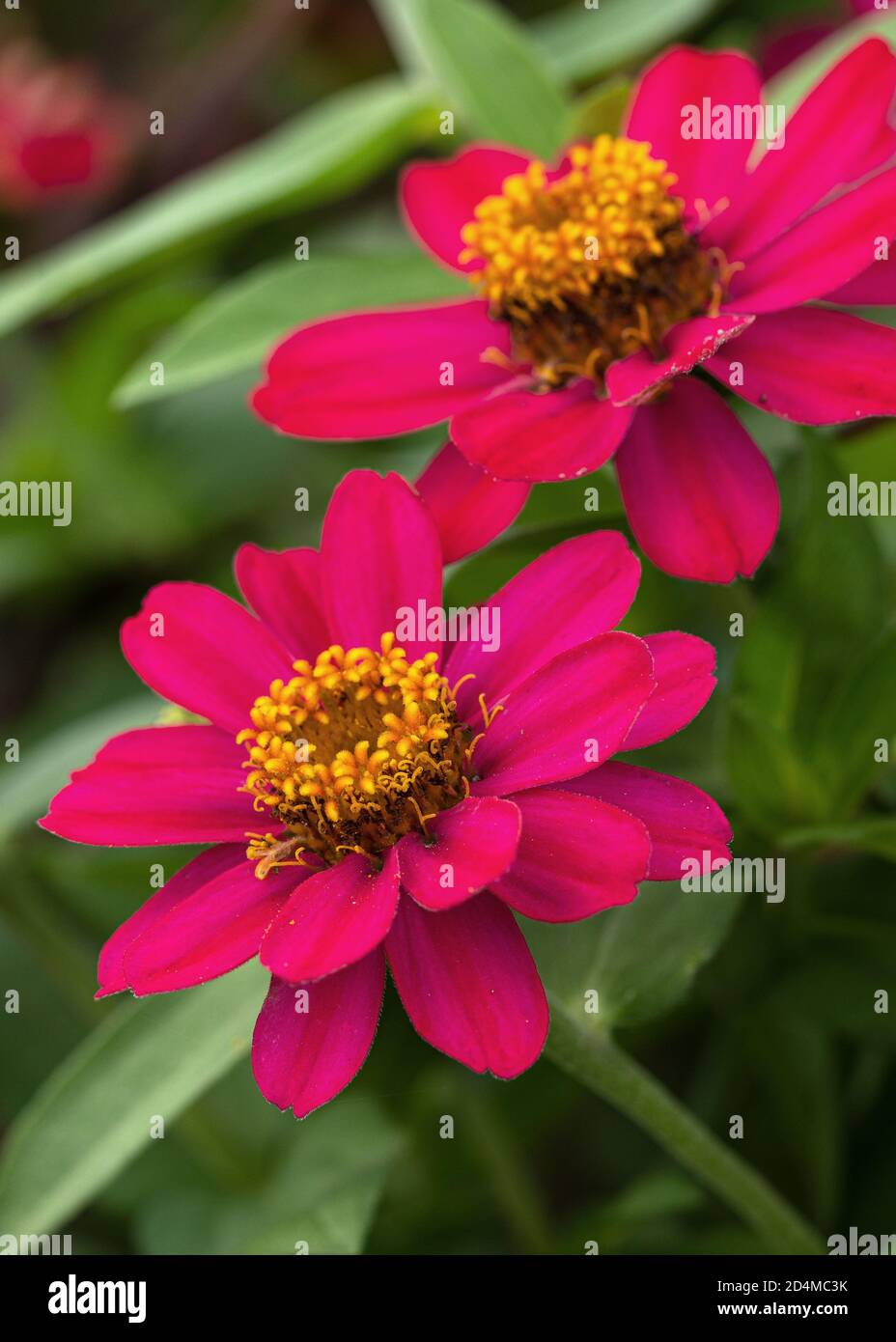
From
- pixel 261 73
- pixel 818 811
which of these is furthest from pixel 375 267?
pixel 261 73

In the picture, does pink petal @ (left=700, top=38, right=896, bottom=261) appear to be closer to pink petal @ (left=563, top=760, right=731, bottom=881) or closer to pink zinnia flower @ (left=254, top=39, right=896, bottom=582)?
pink zinnia flower @ (left=254, top=39, right=896, bottom=582)

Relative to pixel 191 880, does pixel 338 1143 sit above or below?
below

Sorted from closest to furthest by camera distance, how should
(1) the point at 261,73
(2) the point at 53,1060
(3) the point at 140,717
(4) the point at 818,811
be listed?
(4) the point at 818,811, (3) the point at 140,717, (2) the point at 53,1060, (1) the point at 261,73

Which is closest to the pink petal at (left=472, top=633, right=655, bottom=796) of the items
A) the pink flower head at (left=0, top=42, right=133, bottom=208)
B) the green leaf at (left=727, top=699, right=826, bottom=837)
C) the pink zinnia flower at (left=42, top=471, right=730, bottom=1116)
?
the pink zinnia flower at (left=42, top=471, right=730, bottom=1116)

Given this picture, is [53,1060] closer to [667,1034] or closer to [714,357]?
[667,1034]

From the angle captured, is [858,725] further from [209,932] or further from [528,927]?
[209,932]

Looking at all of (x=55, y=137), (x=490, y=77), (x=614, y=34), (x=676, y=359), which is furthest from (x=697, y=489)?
(x=55, y=137)

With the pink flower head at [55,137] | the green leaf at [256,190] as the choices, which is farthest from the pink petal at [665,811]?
the pink flower head at [55,137]
